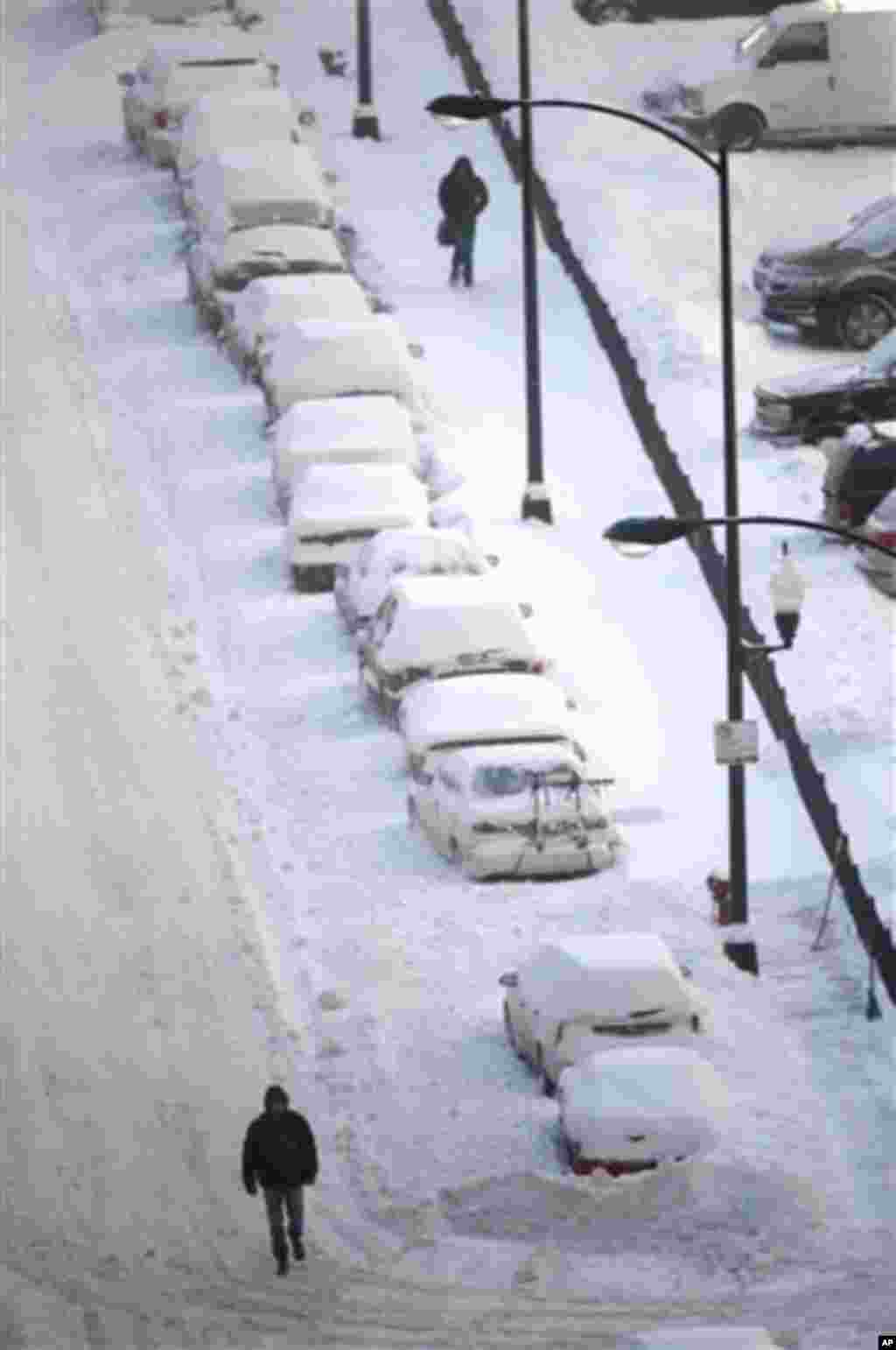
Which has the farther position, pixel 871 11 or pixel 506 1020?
pixel 871 11

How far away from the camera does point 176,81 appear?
7600cm

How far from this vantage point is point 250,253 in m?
67.9

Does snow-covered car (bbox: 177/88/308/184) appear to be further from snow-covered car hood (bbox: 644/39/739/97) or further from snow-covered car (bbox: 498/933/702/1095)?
snow-covered car (bbox: 498/933/702/1095)

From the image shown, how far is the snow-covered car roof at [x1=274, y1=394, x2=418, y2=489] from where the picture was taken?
61250 millimetres

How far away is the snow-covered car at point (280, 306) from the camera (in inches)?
2579

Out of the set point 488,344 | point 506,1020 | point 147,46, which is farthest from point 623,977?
point 147,46

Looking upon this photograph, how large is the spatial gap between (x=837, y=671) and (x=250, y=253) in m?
14.2

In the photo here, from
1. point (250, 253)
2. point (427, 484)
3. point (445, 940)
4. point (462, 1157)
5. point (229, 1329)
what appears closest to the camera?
point (229, 1329)

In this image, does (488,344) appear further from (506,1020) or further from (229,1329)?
(229,1329)

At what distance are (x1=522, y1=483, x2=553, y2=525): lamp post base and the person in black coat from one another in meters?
20.1

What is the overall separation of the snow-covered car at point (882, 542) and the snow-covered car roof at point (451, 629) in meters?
3.93

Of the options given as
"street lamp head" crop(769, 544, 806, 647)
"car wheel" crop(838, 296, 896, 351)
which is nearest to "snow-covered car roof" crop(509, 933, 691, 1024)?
"street lamp head" crop(769, 544, 806, 647)

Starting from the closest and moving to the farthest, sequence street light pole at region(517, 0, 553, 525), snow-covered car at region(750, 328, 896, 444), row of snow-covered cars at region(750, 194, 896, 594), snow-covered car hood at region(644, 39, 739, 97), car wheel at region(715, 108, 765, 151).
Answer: row of snow-covered cars at region(750, 194, 896, 594) → street light pole at region(517, 0, 553, 525) → snow-covered car at region(750, 328, 896, 444) → car wheel at region(715, 108, 765, 151) → snow-covered car hood at region(644, 39, 739, 97)

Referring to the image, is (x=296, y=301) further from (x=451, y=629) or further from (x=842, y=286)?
(x=451, y=629)
